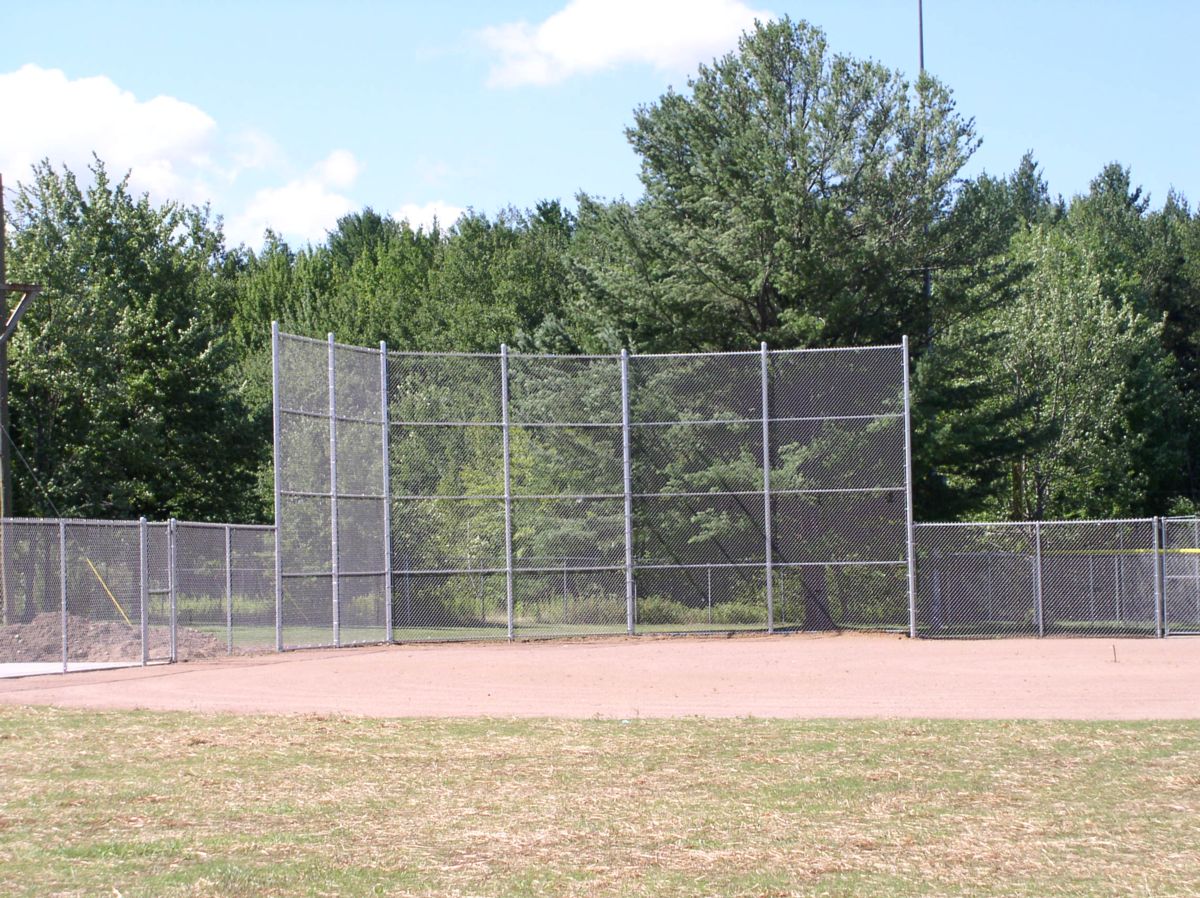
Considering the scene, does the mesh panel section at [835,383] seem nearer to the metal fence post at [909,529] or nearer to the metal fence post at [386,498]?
the metal fence post at [909,529]

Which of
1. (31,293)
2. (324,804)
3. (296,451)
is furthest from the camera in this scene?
(31,293)

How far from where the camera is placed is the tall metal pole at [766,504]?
72.6ft

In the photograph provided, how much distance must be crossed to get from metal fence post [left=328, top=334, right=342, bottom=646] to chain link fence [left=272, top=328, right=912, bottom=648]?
0.44 metres

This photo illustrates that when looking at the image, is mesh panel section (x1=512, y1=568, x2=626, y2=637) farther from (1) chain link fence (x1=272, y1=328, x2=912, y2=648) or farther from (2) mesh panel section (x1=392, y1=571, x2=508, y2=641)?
(2) mesh panel section (x1=392, y1=571, x2=508, y2=641)

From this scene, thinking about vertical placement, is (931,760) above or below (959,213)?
below

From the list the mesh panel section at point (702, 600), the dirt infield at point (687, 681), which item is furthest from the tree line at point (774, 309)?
the dirt infield at point (687, 681)

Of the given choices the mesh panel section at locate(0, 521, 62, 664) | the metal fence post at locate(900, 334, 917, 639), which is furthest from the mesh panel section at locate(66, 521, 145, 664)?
the metal fence post at locate(900, 334, 917, 639)

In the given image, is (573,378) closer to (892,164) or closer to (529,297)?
(892,164)

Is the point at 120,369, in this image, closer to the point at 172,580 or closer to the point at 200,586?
the point at 200,586

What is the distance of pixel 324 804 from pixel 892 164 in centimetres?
2139

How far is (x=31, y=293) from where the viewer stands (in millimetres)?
21844

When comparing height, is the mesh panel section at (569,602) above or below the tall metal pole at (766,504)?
below

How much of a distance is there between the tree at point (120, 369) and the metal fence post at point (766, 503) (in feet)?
53.8

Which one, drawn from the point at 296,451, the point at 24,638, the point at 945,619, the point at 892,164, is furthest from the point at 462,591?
the point at 892,164
